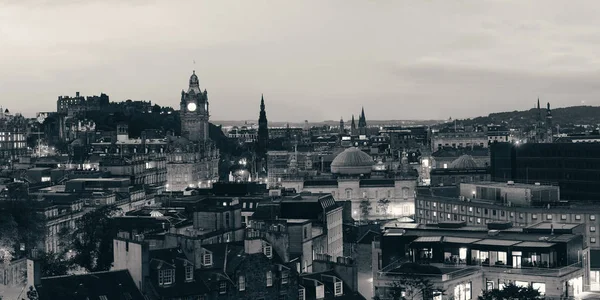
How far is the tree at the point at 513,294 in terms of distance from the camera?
6756 cm

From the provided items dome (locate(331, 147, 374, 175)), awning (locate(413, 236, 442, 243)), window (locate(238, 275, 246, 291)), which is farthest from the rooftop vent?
dome (locate(331, 147, 374, 175))

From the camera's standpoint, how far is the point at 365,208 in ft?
548

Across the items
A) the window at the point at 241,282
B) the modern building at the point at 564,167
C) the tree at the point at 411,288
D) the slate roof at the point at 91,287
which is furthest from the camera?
the modern building at the point at 564,167

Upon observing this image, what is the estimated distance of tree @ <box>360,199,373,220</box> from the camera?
167m

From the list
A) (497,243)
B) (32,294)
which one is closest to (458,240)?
(497,243)

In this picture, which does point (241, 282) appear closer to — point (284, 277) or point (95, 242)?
point (284, 277)

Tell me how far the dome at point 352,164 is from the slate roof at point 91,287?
12071cm

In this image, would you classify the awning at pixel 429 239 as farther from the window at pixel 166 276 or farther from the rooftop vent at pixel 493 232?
the window at pixel 166 276

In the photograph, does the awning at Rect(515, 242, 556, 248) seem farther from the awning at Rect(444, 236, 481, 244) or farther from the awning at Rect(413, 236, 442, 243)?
the awning at Rect(413, 236, 442, 243)

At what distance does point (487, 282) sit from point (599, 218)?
38.6 metres

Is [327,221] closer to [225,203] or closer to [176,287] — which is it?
[225,203]

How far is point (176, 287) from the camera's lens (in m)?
62.0

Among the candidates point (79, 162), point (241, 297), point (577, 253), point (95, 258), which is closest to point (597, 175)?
point (577, 253)

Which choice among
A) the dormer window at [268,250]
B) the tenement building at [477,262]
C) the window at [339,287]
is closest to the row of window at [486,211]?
the tenement building at [477,262]
